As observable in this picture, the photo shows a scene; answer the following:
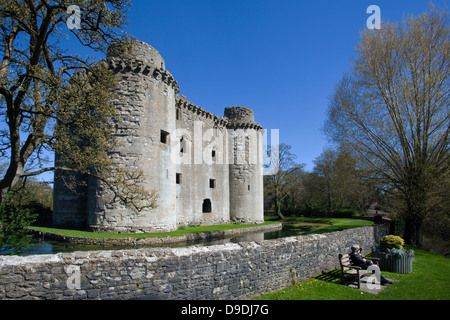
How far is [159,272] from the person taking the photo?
5.51 m

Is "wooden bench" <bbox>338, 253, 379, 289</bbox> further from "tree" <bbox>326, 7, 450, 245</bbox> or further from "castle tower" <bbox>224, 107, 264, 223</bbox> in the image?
"castle tower" <bbox>224, 107, 264, 223</bbox>

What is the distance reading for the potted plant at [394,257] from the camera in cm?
953

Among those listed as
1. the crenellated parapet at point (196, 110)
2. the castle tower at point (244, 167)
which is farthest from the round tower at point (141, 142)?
the castle tower at point (244, 167)

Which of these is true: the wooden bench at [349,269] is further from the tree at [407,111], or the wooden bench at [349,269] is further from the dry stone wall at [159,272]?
the tree at [407,111]

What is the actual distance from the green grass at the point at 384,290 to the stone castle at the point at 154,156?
8.70 meters

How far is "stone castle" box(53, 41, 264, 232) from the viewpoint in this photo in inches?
584

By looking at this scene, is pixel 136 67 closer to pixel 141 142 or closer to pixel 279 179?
pixel 141 142

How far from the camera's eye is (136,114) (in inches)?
610

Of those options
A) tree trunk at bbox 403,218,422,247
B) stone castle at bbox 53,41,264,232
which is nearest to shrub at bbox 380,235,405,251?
tree trunk at bbox 403,218,422,247

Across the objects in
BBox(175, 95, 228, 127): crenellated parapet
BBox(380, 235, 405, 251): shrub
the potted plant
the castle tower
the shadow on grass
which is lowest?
the shadow on grass

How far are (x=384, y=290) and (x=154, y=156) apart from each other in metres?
12.2
